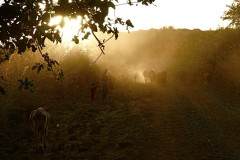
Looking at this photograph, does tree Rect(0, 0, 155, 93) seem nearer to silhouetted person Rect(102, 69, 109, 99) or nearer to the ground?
the ground

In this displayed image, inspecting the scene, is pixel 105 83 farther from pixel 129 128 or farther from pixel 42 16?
pixel 42 16

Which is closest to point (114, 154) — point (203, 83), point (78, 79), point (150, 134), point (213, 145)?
point (150, 134)

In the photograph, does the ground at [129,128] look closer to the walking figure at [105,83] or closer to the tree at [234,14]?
the walking figure at [105,83]

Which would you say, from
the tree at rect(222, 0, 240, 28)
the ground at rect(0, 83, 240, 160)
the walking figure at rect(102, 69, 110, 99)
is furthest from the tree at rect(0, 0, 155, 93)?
the tree at rect(222, 0, 240, 28)

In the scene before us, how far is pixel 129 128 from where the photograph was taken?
52.7 ft

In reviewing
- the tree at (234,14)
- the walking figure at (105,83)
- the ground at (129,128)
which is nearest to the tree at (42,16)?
the ground at (129,128)

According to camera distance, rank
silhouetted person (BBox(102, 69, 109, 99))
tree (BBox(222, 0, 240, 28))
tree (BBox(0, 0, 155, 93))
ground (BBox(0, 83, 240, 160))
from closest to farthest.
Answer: tree (BBox(0, 0, 155, 93))
ground (BBox(0, 83, 240, 160))
silhouetted person (BBox(102, 69, 109, 99))
tree (BBox(222, 0, 240, 28))

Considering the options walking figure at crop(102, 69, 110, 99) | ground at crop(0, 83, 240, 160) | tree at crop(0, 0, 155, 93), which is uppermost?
tree at crop(0, 0, 155, 93)

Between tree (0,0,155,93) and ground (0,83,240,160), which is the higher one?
tree (0,0,155,93)

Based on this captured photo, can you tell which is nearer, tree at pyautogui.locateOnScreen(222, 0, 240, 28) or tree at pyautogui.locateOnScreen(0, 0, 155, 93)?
tree at pyautogui.locateOnScreen(0, 0, 155, 93)

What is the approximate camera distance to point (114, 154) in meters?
12.7

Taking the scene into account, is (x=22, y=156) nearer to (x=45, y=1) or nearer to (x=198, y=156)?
(x=198, y=156)

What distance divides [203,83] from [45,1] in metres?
28.3

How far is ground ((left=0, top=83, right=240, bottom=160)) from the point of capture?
42.3ft
